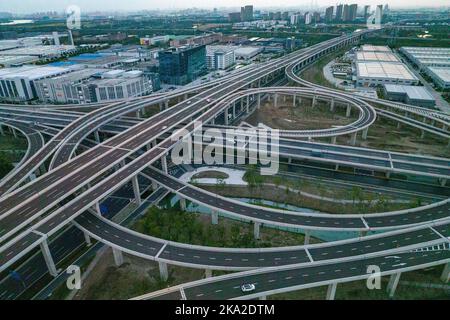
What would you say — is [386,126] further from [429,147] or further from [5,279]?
[5,279]

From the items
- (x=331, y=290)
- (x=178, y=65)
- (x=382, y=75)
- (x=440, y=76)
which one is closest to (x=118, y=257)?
(x=331, y=290)

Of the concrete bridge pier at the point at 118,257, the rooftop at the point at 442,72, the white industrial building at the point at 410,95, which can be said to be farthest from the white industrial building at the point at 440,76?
the concrete bridge pier at the point at 118,257

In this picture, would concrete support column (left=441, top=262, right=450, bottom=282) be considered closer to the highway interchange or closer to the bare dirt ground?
the highway interchange

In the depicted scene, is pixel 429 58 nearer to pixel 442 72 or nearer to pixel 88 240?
pixel 442 72

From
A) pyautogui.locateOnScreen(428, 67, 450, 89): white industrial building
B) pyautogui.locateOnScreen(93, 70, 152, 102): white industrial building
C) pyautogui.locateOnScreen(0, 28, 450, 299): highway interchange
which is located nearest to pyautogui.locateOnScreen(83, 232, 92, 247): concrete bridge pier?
pyautogui.locateOnScreen(0, 28, 450, 299): highway interchange

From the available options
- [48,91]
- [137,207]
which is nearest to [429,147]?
[137,207]

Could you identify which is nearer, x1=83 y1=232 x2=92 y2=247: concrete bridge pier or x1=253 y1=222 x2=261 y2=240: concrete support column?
x1=83 y1=232 x2=92 y2=247: concrete bridge pier
